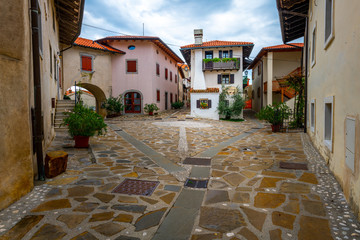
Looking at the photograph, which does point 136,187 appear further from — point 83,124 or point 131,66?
point 131,66

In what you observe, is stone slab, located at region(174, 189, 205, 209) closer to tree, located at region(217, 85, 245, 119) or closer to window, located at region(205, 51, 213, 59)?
tree, located at region(217, 85, 245, 119)

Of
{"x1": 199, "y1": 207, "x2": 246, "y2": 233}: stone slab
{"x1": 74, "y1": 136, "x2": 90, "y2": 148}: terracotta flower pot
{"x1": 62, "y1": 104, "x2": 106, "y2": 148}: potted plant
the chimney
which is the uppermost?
the chimney

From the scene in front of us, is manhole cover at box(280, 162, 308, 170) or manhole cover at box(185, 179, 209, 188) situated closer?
manhole cover at box(185, 179, 209, 188)

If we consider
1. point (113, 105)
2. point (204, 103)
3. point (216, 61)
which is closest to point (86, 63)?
point (113, 105)

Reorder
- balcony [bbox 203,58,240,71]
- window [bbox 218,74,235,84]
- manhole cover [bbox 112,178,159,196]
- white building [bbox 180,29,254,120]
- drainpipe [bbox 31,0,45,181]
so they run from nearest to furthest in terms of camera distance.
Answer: manhole cover [bbox 112,178,159,196]
drainpipe [bbox 31,0,45,181]
balcony [bbox 203,58,240,71]
white building [bbox 180,29,254,120]
window [bbox 218,74,235,84]

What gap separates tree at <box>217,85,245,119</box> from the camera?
20.7 metres

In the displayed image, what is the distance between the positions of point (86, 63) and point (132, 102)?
208 inches

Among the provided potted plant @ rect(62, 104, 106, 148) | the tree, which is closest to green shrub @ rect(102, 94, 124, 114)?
the tree

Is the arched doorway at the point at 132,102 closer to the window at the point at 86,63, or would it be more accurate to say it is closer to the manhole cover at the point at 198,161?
the window at the point at 86,63

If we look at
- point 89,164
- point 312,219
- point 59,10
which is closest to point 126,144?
point 89,164

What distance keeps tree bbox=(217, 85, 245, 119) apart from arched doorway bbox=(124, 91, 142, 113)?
301 inches

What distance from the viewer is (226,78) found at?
77.9ft

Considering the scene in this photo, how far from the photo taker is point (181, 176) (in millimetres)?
5000

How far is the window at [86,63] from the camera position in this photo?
19.6 meters
